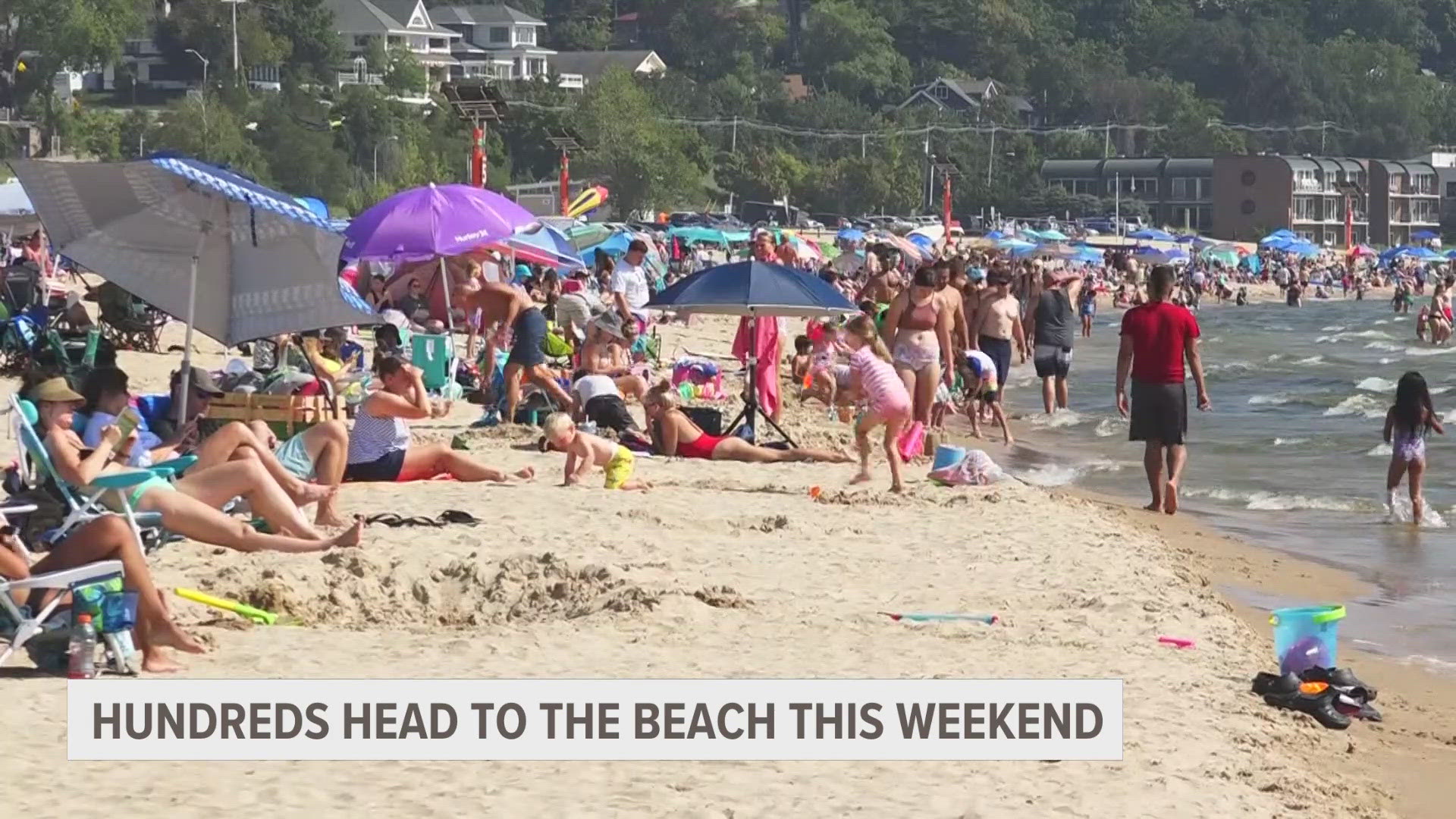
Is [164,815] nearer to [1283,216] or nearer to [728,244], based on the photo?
[728,244]

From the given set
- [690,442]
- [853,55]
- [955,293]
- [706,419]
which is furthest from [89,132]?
[853,55]

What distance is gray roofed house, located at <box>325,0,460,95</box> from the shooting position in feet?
362

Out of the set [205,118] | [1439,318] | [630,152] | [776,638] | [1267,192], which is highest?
[205,118]

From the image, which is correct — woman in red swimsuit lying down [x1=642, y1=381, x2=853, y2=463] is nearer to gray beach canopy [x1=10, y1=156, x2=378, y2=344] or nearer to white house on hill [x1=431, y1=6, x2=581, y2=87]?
gray beach canopy [x1=10, y1=156, x2=378, y2=344]

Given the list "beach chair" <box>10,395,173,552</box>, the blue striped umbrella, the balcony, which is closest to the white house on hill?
the balcony

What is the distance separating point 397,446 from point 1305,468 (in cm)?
860

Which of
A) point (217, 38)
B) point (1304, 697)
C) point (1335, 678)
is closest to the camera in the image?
point (1304, 697)

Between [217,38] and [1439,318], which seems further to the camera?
[217,38]

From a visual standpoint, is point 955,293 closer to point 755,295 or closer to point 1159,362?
point 755,295

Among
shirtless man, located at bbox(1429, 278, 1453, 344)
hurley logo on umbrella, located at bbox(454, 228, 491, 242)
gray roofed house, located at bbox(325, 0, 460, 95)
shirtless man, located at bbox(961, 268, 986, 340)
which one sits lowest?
shirtless man, located at bbox(1429, 278, 1453, 344)

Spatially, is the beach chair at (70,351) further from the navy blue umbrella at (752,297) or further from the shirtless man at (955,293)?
the shirtless man at (955,293)

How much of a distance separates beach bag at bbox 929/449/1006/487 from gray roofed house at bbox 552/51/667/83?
111986 mm

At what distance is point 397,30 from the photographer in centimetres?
11212

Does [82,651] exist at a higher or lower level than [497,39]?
lower
